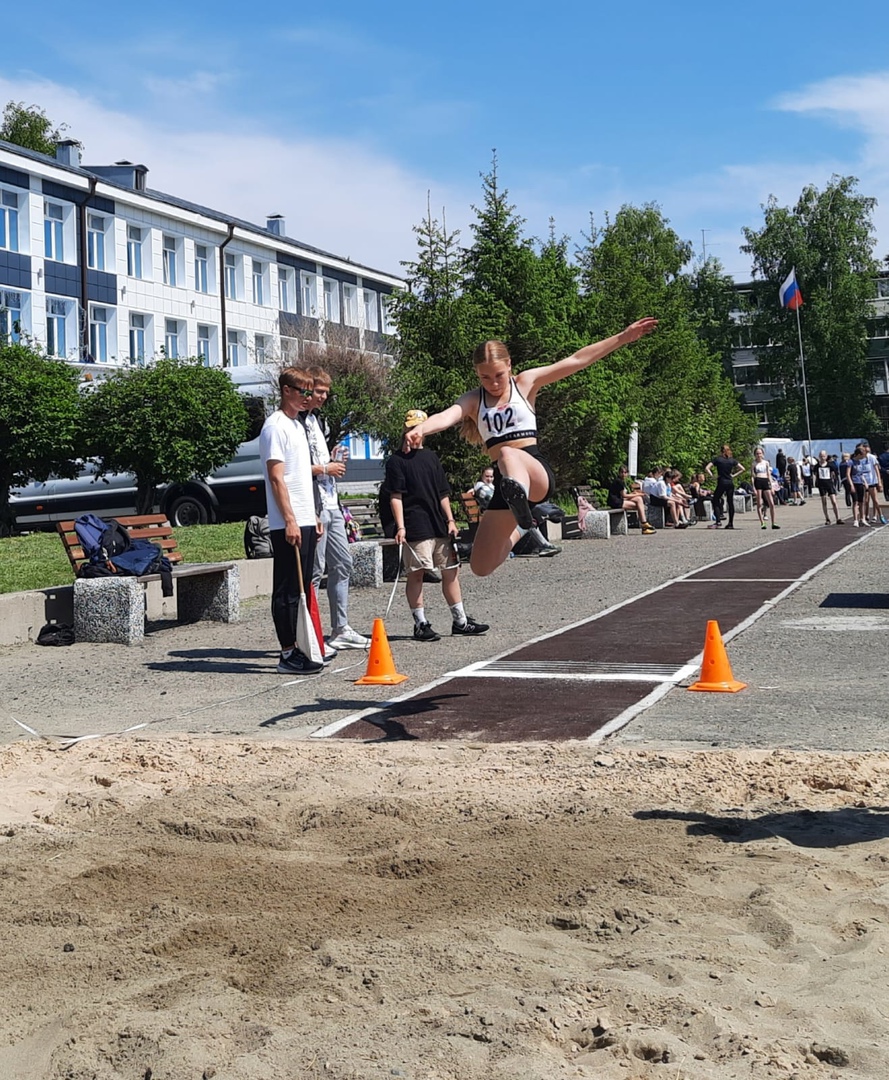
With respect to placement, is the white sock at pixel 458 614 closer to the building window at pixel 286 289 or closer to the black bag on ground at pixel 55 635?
the black bag on ground at pixel 55 635

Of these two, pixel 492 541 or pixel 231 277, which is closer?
pixel 492 541

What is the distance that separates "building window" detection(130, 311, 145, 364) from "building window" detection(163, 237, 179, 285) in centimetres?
213

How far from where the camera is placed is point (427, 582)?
17.0 metres

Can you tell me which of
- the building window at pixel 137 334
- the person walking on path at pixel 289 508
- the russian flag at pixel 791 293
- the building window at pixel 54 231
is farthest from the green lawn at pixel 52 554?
the russian flag at pixel 791 293

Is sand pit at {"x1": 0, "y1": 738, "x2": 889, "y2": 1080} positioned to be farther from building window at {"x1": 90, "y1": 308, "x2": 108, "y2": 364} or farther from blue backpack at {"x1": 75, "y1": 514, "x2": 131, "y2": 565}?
building window at {"x1": 90, "y1": 308, "x2": 108, "y2": 364}

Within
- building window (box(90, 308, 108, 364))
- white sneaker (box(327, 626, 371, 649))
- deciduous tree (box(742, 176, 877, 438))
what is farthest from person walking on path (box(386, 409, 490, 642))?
deciduous tree (box(742, 176, 877, 438))

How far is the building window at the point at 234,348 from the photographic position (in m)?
54.8

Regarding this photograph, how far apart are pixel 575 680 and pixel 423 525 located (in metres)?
2.96

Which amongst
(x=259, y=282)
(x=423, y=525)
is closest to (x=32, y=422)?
(x=423, y=525)

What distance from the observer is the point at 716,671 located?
326 inches

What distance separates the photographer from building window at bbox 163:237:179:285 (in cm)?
5025

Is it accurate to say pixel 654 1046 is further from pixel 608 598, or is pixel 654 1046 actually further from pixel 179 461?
pixel 179 461

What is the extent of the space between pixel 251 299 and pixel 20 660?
47.1 m

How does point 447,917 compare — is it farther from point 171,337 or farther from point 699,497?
point 171,337
